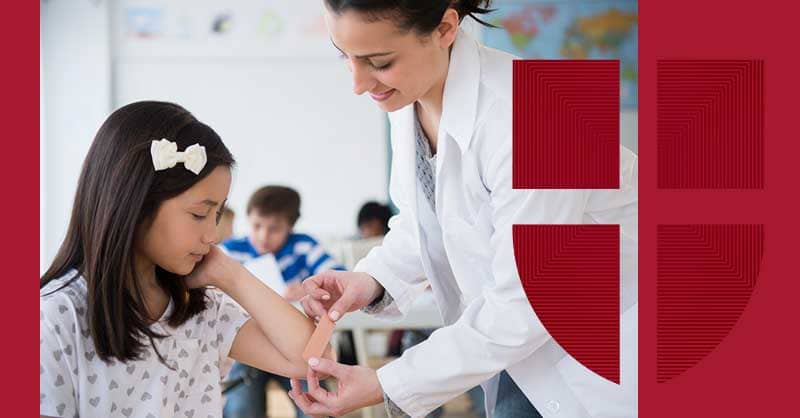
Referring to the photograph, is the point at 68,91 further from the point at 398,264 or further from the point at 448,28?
the point at 448,28

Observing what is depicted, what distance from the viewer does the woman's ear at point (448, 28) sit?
1.30 meters

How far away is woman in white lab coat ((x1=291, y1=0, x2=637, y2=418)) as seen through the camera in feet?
4.14

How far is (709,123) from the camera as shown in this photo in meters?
1.31

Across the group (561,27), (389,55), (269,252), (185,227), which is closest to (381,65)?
(389,55)

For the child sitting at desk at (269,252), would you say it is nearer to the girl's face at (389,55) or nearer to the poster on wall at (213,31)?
the girl's face at (389,55)

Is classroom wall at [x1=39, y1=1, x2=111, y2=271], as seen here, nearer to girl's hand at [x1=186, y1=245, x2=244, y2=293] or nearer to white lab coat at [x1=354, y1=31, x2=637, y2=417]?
girl's hand at [x1=186, y1=245, x2=244, y2=293]

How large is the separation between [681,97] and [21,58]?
0.84 metres

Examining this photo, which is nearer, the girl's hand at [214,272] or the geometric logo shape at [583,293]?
the geometric logo shape at [583,293]

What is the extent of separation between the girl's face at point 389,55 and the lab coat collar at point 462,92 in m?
0.02

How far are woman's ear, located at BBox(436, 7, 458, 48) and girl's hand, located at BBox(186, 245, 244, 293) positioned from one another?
0.48 meters

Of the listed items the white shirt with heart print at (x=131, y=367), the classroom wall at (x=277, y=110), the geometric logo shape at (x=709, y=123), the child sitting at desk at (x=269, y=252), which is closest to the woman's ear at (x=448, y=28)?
the geometric logo shape at (x=709, y=123)

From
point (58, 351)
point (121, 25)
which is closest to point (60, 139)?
point (121, 25)

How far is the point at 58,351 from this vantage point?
130 centimetres

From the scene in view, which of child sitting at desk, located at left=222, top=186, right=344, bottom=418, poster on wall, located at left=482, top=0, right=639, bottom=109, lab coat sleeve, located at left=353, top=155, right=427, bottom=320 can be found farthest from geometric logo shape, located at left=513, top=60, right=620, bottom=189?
poster on wall, located at left=482, top=0, right=639, bottom=109
